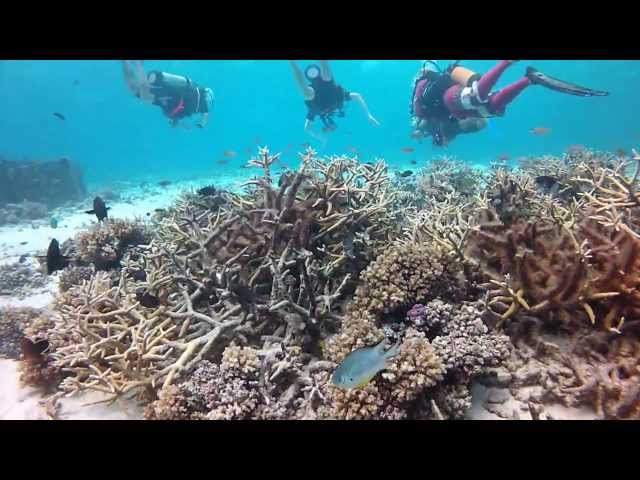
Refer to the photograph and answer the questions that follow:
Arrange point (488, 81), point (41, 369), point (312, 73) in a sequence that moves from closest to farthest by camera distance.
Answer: point (41, 369), point (488, 81), point (312, 73)

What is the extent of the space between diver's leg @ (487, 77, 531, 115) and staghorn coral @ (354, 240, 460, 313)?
6498mm

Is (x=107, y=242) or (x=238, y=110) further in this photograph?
(x=238, y=110)

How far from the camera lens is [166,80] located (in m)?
11.5

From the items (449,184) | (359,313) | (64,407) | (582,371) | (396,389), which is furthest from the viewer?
(449,184)

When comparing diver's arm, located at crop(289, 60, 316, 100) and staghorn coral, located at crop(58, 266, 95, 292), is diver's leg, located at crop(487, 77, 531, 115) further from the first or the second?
staghorn coral, located at crop(58, 266, 95, 292)

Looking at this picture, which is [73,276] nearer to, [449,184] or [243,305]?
[243,305]

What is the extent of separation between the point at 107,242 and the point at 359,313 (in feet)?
18.8

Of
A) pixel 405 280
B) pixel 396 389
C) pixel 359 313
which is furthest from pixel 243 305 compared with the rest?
A: pixel 396 389

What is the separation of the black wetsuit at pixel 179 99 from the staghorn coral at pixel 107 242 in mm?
6337

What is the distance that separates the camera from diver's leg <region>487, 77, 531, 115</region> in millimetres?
7812
